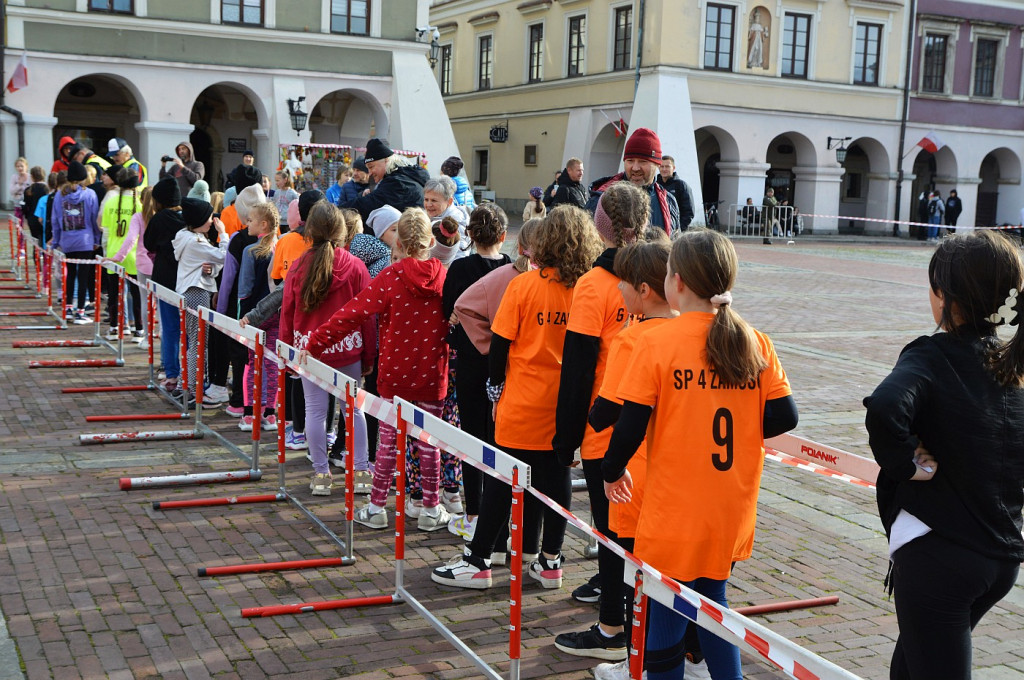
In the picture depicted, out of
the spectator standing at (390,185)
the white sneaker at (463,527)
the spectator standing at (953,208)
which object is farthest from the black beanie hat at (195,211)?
the spectator standing at (953,208)

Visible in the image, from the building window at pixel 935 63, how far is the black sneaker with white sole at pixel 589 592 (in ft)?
130

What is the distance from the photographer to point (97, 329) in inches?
473

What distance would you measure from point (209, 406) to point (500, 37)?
3551cm

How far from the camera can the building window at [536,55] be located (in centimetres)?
4019

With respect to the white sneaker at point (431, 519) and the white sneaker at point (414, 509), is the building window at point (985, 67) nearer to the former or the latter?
the white sneaker at point (414, 509)

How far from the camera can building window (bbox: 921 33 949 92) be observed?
4044 centimetres

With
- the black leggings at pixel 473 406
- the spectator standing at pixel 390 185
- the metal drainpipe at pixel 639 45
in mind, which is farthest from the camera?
the metal drainpipe at pixel 639 45

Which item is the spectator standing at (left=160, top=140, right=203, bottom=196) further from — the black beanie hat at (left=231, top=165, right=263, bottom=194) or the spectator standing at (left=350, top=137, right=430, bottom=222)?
the spectator standing at (left=350, top=137, right=430, bottom=222)

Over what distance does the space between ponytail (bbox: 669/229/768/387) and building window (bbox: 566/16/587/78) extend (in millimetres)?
35966

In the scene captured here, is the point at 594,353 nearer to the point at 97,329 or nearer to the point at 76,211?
the point at 97,329

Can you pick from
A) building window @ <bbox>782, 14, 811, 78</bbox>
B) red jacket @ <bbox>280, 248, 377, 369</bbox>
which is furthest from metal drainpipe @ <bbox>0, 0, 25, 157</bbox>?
building window @ <bbox>782, 14, 811, 78</bbox>

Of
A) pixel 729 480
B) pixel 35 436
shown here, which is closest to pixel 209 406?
pixel 35 436

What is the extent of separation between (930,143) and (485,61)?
17562 mm

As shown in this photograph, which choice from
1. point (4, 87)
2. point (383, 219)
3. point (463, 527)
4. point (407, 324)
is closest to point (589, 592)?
point (463, 527)
